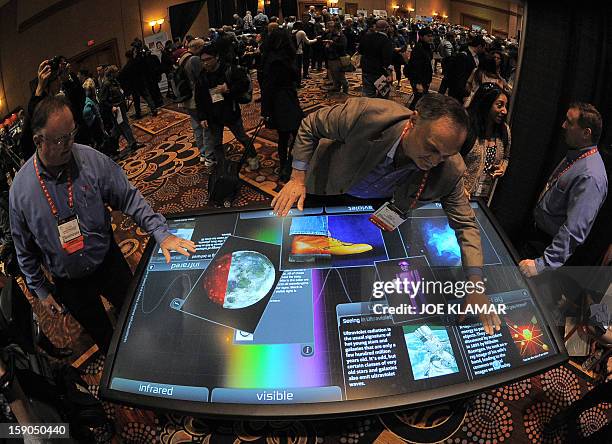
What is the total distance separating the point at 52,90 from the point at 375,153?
7.38ft

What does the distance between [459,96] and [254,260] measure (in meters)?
3.73

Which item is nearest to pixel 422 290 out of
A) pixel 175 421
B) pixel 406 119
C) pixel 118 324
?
pixel 406 119

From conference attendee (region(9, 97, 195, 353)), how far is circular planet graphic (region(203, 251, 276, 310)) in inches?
8.1

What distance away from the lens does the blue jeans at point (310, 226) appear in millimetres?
1786

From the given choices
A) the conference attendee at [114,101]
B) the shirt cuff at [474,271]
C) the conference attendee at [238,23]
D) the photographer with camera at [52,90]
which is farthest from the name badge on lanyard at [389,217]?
the conference attendee at [238,23]

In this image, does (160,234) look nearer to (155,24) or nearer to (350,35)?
(155,24)

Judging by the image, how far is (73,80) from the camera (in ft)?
11.4

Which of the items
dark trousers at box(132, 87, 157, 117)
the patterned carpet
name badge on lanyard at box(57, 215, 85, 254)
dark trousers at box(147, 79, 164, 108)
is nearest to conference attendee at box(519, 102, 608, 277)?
the patterned carpet

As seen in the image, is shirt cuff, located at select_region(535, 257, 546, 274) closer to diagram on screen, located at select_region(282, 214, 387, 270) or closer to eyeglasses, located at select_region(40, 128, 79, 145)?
diagram on screen, located at select_region(282, 214, 387, 270)

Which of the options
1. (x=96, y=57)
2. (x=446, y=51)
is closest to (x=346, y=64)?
(x=446, y=51)

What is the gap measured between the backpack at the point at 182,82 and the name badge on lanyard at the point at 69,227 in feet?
8.44

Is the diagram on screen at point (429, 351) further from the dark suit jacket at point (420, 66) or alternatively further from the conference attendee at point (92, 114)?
the conference attendee at point (92, 114)

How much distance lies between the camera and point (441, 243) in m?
1.71

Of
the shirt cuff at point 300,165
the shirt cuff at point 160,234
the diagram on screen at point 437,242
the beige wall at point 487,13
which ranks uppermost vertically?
the beige wall at point 487,13
